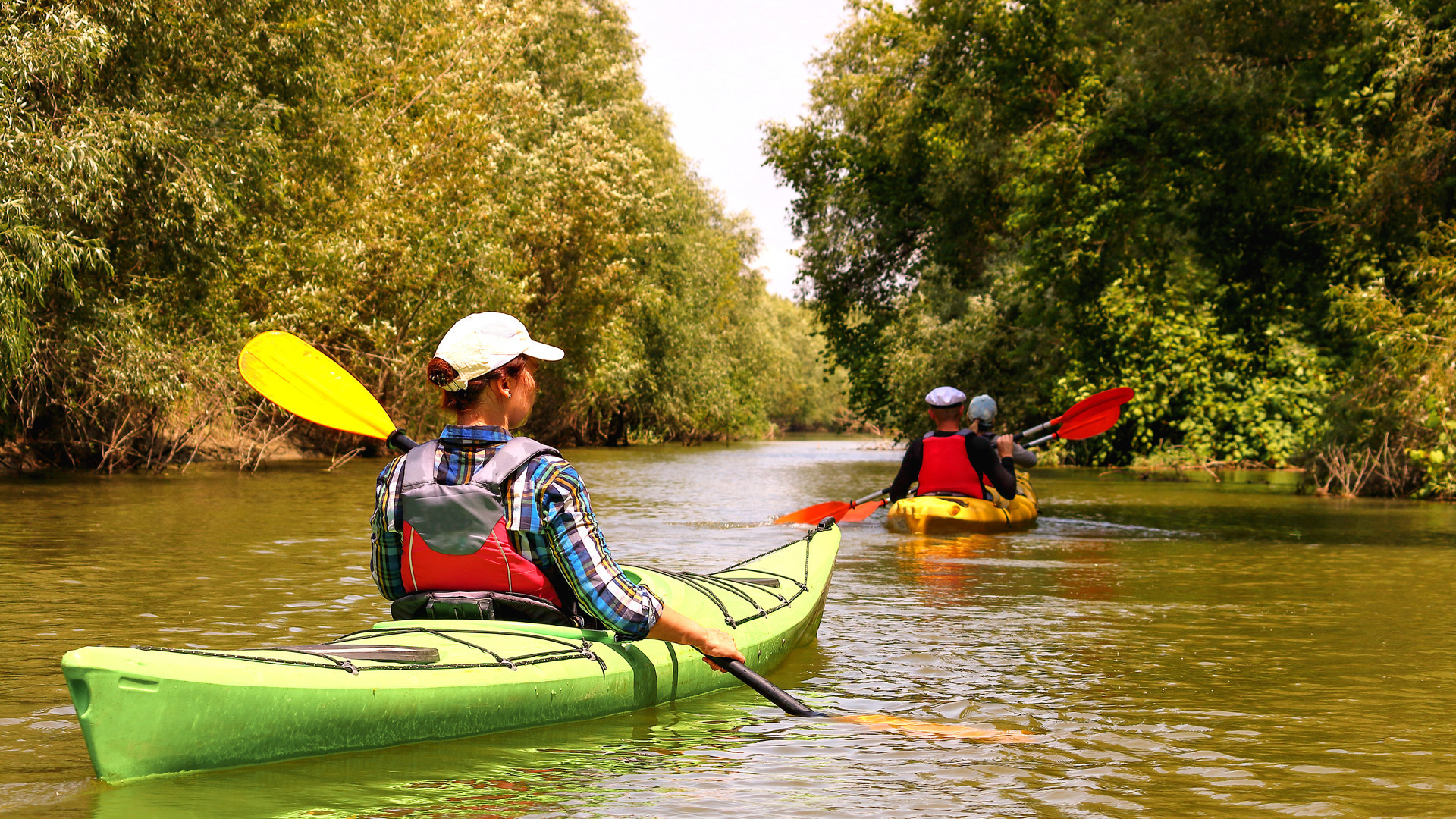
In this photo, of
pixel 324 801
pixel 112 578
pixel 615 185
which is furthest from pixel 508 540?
pixel 615 185

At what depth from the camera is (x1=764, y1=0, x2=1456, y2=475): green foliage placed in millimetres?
12617

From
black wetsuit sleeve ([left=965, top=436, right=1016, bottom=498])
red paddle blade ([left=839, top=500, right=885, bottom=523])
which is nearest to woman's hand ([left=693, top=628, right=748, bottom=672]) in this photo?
black wetsuit sleeve ([left=965, top=436, right=1016, bottom=498])

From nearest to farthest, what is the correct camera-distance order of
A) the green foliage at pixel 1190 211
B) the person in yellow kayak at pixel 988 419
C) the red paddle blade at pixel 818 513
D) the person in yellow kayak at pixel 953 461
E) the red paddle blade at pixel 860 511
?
the person in yellow kayak at pixel 953 461
the person in yellow kayak at pixel 988 419
the red paddle blade at pixel 818 513
the red paddle blade at pixel 860 511
the green foliage at pixel 1190 211

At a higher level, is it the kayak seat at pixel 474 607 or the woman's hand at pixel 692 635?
the kayak seat at pixel 474 607

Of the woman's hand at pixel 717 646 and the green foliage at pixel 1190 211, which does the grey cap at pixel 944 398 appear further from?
the woman's hand at pixel 717 646

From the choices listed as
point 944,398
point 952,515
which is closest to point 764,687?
point 944,398

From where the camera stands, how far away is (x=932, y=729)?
4.27 m

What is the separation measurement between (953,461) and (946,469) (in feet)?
0.33

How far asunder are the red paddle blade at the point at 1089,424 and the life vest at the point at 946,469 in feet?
5.18

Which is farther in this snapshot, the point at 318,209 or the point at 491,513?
the point at 318,209

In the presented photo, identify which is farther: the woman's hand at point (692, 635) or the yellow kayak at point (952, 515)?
the yellow kayak at point (952, 515)

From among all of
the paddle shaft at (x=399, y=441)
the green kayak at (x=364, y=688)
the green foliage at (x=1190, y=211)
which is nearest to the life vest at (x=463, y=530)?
the green kayak at (x=364, y=688)

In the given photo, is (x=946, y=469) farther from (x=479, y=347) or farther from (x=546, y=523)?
(x=479, y=347)

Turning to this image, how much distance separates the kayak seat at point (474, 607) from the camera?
4051mm
